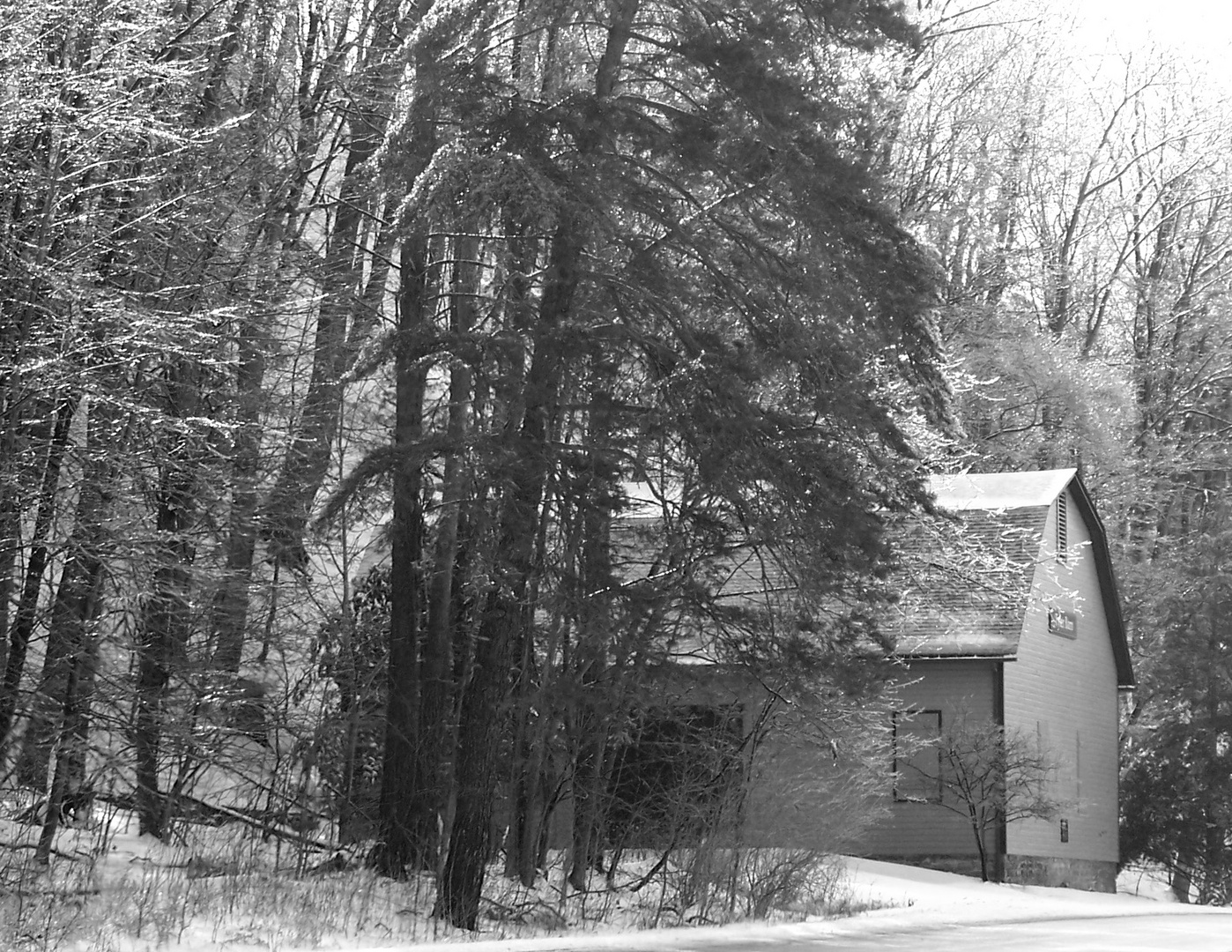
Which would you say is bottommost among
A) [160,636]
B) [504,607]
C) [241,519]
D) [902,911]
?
[902,911]

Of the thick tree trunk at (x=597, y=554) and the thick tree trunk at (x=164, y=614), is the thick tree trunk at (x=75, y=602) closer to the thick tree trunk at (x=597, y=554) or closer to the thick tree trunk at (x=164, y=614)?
the thick tree trunk at (x=164, y=614)

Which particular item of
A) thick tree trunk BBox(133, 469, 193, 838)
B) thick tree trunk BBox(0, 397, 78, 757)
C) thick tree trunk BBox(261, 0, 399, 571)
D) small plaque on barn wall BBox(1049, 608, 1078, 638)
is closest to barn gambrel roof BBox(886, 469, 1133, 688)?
small plaque on barn wall BBox(1049, 608, 1078, 638)

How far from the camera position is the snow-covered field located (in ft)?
41.8

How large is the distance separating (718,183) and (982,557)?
8.33m

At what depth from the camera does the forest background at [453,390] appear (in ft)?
46.2

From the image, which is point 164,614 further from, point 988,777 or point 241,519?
point 988,777

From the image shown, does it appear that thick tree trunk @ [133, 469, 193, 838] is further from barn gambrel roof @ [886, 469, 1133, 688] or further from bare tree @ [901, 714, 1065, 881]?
bare tree @ [901, 714, 1065, 881]

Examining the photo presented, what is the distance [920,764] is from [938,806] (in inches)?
33.8

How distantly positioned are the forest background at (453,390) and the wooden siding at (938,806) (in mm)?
9775

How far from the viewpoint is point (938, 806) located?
29250mm

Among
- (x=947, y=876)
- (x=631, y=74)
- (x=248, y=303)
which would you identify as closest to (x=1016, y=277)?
(x=947, y=876)

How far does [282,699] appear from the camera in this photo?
65.0 feet

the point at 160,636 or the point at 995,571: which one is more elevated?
the point at 995,571

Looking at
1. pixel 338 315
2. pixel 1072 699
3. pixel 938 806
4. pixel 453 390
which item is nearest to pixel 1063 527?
pixel 1072 699
